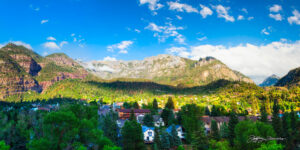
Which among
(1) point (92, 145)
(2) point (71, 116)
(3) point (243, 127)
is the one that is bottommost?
(1) point (92, 145)

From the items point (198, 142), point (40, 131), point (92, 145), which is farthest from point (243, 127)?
point (40, 131)

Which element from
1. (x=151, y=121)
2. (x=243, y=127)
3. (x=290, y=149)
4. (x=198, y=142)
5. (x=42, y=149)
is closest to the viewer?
(x=42, y=149)

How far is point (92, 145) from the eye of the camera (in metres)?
32.4

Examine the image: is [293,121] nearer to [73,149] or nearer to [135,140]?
[135,140]

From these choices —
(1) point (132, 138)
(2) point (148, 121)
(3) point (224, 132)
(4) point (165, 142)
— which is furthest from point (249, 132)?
(2) point (148, 121)

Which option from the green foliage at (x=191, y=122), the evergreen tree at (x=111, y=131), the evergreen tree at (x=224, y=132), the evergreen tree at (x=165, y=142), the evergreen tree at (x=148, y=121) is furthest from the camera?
the evergreen tree at (x=148, y=121)

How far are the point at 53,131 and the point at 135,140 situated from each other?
16.8 m

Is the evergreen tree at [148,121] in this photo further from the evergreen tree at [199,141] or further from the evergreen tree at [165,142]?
the evergreen tree at [199,141]

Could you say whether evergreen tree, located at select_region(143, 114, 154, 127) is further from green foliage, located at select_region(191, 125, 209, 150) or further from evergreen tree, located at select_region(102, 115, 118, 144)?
green foliage, located at select_region(191, 125, 209, 150)

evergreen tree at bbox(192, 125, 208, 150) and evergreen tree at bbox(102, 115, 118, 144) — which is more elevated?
→ evergreen tree at bbox(102, 115, 118, 144)

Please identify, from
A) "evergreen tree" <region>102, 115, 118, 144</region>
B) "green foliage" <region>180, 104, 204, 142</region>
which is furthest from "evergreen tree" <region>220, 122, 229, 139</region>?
"evergreen tree" <region>102, 115, 118, 144</region>

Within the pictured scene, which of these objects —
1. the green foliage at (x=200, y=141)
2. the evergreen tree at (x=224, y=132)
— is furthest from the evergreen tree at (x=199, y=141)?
the evergreen tree at (x=224, y=132)

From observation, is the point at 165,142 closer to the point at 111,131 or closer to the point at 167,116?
the point at 111,131

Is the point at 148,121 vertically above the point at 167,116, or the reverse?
the point at 167,116
